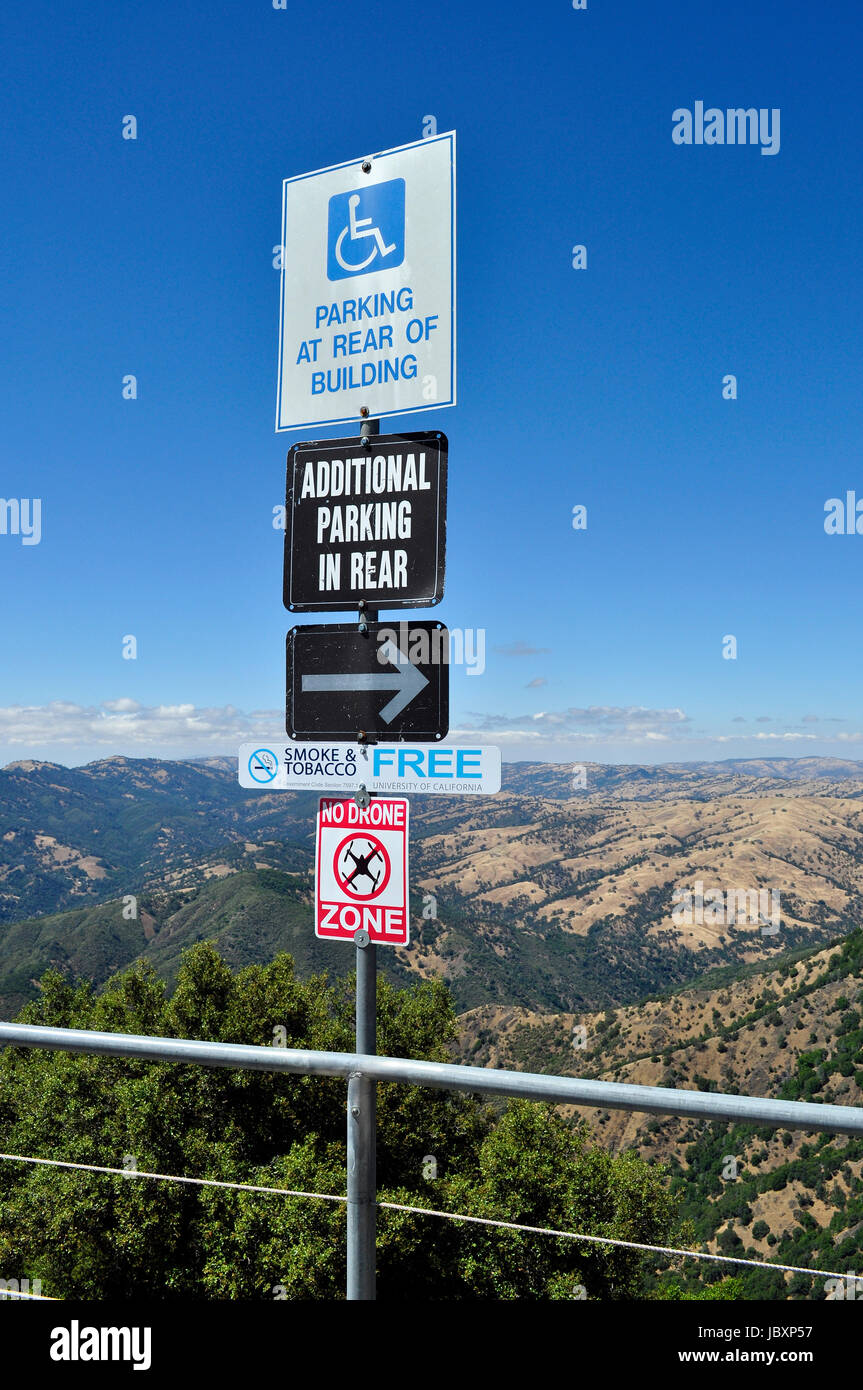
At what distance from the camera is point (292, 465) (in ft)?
11.0

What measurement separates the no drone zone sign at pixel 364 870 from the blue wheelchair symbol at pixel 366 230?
221cm

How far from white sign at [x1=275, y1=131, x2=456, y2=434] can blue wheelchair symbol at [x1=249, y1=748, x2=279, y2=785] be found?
137cm

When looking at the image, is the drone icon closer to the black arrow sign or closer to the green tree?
the black arrow sign

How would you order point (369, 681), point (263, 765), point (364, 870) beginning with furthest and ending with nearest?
point (263, 765) < point (369, 681) < point (364, 870)

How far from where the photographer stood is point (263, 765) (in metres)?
3.26

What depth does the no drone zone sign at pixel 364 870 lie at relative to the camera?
9.48ft

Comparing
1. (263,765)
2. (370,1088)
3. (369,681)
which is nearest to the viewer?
(370,1088)

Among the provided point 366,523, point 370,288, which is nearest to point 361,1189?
point 366,523

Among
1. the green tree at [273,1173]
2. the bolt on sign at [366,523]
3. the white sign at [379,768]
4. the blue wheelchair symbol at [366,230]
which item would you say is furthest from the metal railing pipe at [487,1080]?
the green tree at [273,1173]

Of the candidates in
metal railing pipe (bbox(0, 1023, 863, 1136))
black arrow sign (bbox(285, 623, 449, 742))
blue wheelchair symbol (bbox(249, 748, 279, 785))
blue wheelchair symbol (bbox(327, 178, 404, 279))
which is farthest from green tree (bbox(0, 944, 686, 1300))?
blue wheelchair symbol (bbox(327, 178, 404, 279))

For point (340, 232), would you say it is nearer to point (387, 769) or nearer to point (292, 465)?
point (292, 465)

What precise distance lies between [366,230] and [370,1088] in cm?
325

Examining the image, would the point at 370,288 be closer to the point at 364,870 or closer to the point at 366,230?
the point at 366,230

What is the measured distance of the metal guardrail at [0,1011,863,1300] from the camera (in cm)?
183
